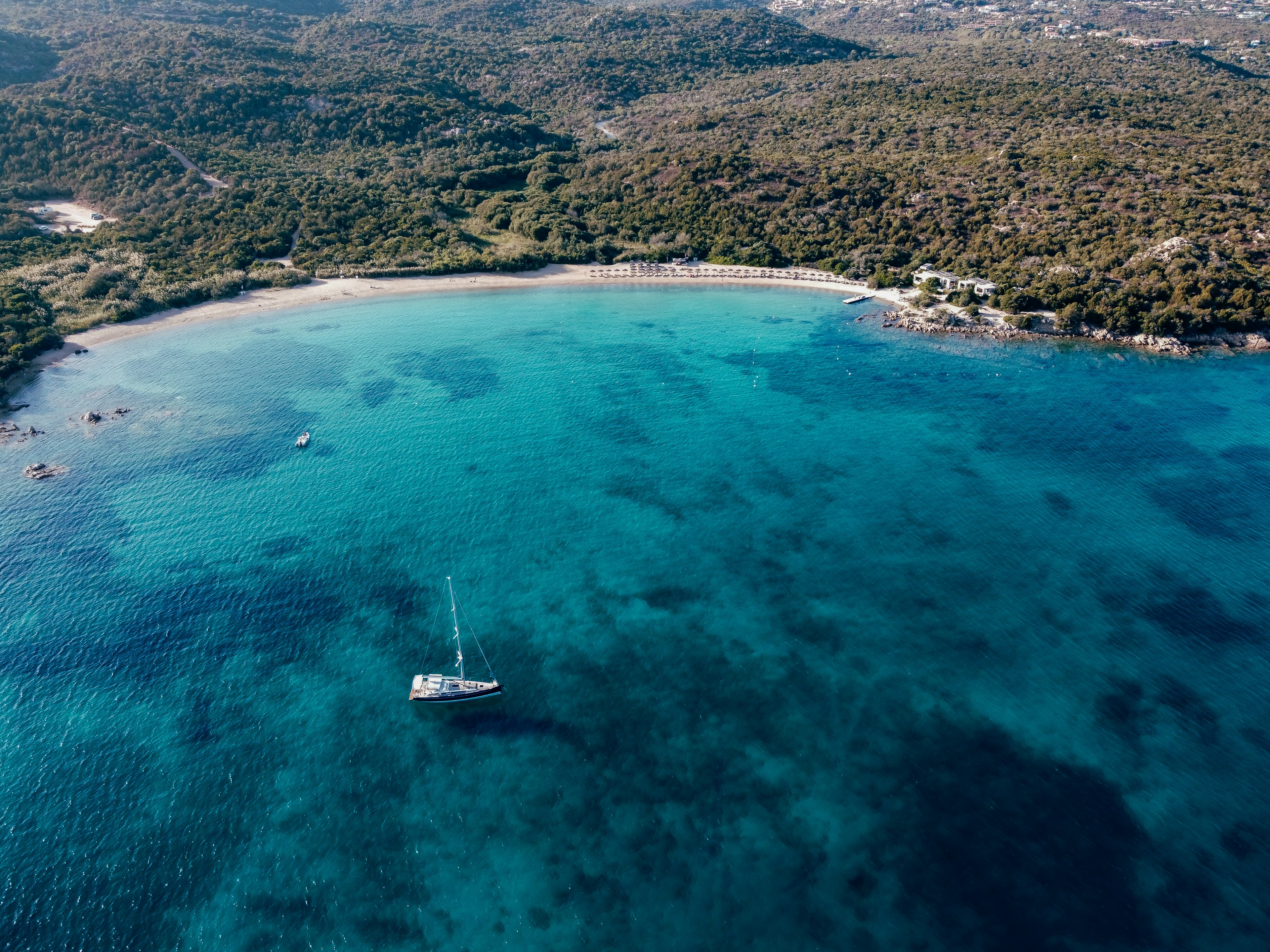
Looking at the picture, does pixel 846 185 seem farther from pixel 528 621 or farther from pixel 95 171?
pixel 95 171

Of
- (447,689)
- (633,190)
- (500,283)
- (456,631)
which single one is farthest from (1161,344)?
(447,689)

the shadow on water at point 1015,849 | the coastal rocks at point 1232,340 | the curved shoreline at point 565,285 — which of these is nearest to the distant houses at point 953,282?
the curved shoreline at point 565,285

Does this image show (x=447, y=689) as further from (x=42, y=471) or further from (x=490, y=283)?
(x=490, y=283)

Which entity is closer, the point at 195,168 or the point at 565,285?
the point at 565,285

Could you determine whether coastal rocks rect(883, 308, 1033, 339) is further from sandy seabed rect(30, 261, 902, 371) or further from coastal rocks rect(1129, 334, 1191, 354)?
coastal rocks rect(1129, 334, 1191, 354)

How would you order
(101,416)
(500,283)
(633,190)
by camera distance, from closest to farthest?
(101,416)
(500,283)
(633,190)

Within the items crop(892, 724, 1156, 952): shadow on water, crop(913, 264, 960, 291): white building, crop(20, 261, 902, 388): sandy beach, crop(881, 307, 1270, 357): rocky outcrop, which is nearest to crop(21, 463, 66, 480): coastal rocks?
crop(20, 261, 902, 388): sandy beach

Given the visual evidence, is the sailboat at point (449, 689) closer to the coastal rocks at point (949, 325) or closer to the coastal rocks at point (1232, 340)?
the coastal rocks at point (949, 325)
